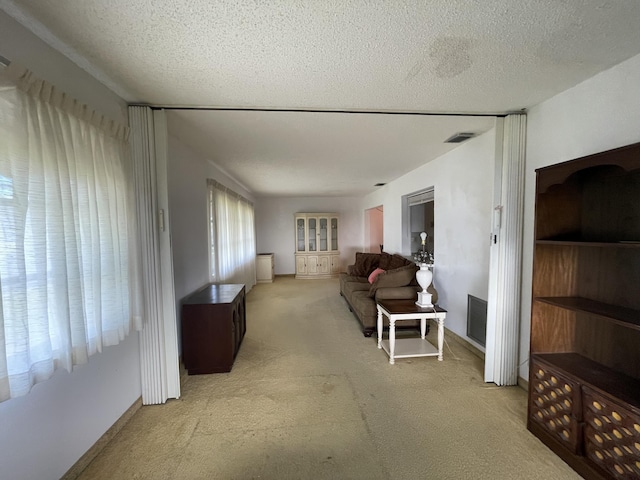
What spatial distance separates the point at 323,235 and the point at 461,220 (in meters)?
4.53

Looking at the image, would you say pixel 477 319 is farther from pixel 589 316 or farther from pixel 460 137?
pixel 460 137

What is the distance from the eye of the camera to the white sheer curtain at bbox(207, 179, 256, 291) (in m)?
3.63

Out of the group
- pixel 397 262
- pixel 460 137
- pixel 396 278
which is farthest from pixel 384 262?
pixel 460 137

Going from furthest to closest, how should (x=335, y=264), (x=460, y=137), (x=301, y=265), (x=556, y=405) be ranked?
(x=335, y=264), (x=301, y=265), (x=460, y=137), (x=556, y=405)

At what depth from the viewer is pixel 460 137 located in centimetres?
269

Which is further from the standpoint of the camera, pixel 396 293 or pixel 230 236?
pixel 230 236

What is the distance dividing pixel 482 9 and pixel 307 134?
160 cm

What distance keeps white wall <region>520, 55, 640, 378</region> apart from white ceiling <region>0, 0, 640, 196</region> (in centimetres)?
9

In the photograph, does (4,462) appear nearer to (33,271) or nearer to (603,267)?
(33,271)

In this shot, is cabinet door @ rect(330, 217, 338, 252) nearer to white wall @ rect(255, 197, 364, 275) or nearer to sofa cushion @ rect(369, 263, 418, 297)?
white wall @ rect(255, 197, 364, 275)

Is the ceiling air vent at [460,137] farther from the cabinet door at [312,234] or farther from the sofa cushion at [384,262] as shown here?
the cabinet door at [312,234]

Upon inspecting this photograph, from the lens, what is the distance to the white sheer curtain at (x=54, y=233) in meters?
1.06

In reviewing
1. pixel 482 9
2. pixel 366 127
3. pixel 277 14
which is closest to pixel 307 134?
pixel 366 127

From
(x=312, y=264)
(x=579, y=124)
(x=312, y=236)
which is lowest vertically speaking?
(x=312, y=264)
